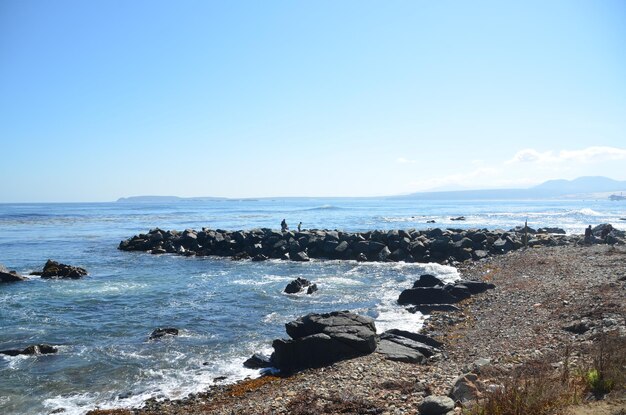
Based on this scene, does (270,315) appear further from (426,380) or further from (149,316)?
(426,380)

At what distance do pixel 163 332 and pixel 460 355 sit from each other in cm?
1030

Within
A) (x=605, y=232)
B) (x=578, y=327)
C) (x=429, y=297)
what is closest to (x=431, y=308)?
(x=429, y=297)

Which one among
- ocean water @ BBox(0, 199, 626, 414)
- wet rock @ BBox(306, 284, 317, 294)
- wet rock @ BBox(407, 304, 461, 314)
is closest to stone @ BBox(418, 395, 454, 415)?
ocean water @ BBox(0, 199, 626, 414)

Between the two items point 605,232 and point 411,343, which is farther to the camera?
point 605,232

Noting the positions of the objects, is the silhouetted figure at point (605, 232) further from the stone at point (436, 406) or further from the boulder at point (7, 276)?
the boulder at point (7, 276)

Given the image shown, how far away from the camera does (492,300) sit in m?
18.9

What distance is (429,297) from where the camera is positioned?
64.4ft

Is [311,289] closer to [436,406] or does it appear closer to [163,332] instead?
[163,332]

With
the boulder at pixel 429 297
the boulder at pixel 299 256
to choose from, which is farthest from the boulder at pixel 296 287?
the boulder at pixel 299 256

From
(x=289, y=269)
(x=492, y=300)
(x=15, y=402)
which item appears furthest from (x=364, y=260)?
(x=15, y=402)

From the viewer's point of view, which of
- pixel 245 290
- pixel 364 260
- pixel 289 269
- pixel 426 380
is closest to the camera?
pixel 426 380

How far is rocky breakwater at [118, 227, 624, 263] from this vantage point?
34562mm

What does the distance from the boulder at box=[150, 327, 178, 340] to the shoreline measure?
5.12 meters

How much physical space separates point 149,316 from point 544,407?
52.7 feet
